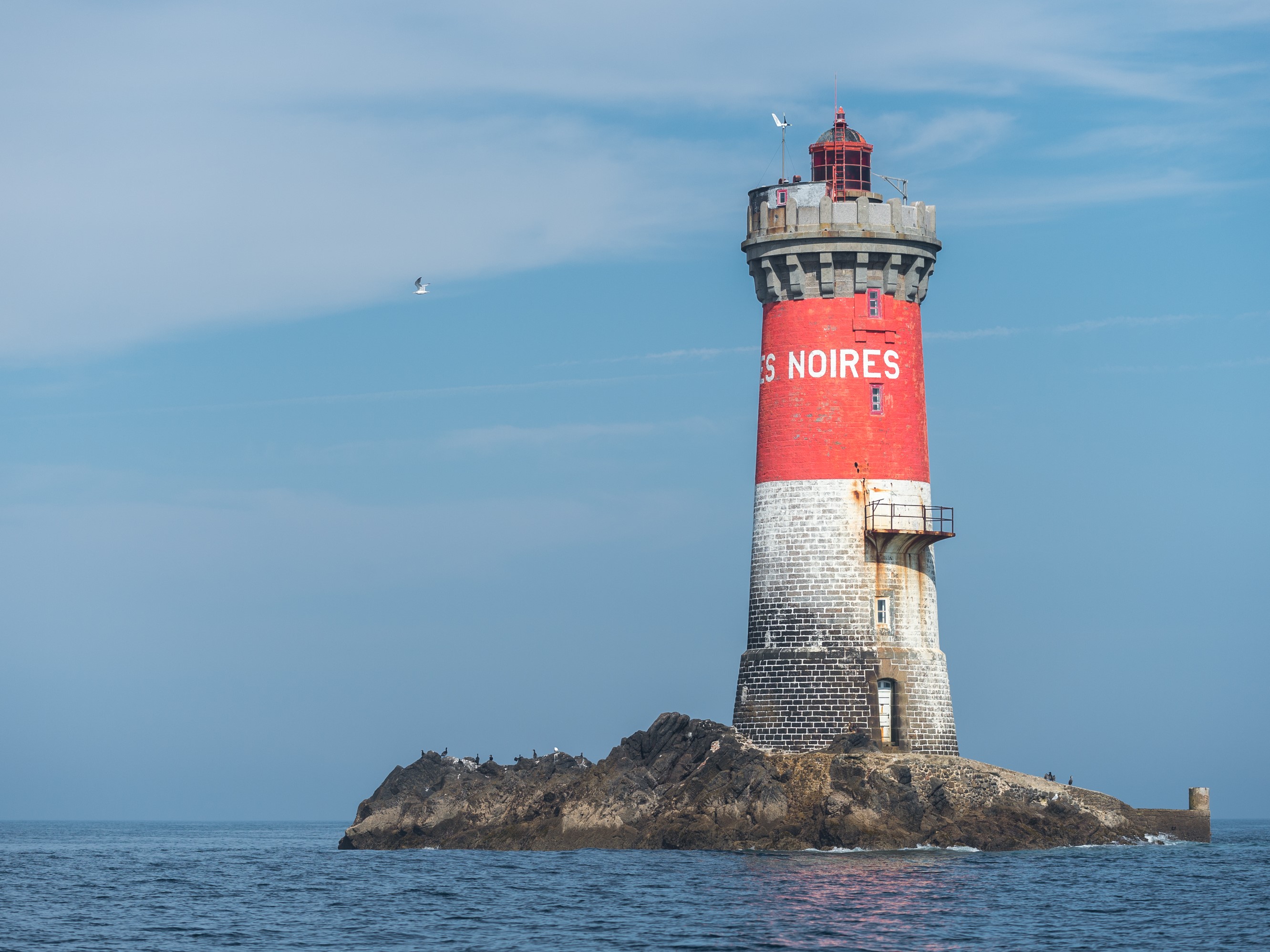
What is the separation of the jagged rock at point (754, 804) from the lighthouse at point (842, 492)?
155 cm

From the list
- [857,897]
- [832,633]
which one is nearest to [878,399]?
[832,633]

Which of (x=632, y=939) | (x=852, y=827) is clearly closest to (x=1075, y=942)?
(x=632, y=939)

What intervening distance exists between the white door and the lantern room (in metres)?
13.9

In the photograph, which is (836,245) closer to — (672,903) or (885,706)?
(885,706)

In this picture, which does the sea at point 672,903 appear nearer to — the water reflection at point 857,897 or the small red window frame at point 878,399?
the water reflection at point 857,897

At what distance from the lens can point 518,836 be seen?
54.0m

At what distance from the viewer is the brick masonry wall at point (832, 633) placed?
52.3 meters

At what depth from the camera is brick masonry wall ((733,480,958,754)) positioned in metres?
52.3

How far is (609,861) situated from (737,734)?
6247mm

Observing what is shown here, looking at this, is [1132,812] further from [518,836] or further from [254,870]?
[254,870]

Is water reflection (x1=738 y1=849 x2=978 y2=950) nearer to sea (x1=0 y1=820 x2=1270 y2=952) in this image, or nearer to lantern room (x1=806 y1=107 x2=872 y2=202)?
sea (x1=0 y1=820 x2=1270 y2=952)

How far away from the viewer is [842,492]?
52.8 meters

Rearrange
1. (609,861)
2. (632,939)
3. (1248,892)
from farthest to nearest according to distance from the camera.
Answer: (609,861) → (1248,892) → (632,939)

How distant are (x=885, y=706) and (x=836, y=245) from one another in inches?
507
